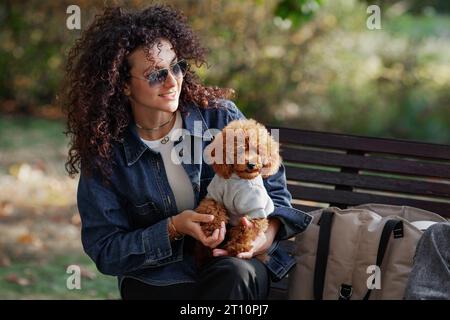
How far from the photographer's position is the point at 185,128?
2.99m

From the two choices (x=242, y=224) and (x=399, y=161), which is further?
(x=399, y=161)

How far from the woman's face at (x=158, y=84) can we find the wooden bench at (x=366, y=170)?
92 centimetres

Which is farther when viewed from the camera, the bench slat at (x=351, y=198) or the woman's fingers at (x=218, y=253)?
the bench slat at (x=351, y=198)

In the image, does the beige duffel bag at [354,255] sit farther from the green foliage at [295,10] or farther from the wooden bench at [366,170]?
the green foliage at [295,10]

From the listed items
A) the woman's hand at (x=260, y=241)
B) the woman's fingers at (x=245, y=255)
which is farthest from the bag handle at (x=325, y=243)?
the woman's fingers at (x=245, y=255)

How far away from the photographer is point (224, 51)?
7.80 meters

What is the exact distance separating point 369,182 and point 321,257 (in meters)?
0.72

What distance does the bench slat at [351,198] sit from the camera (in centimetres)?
342

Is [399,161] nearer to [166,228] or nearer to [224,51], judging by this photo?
[166,228]

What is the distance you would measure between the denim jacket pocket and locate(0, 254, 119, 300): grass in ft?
5.30

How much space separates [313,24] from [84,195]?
527cm

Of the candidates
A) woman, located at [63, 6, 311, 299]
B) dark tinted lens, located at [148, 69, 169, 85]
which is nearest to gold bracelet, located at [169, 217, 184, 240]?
woman, located at [63, 6, 311, 299]

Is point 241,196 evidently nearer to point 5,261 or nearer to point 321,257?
point 321,257
